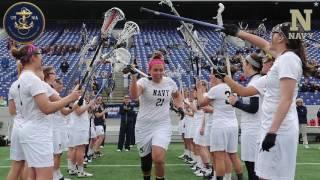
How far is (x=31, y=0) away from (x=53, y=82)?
34.0 meters

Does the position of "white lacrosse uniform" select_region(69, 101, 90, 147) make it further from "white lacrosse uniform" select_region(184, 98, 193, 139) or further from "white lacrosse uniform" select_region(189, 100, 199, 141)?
"white lacrosse uniform" select_region(184, 98, 193, 139)

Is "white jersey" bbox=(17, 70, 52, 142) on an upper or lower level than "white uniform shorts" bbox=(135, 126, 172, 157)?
upper

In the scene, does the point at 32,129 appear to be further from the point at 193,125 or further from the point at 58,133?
the point at 193,125

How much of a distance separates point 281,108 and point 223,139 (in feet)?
13.8

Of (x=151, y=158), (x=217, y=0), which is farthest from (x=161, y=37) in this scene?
(x=151, y=158)

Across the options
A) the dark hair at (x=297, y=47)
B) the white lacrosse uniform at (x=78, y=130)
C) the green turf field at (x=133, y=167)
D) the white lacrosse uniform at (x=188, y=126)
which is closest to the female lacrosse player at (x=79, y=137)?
the white lacrosse uniform at (x=78, y=130)

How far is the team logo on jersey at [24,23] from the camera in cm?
1311

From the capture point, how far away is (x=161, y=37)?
1657 inches

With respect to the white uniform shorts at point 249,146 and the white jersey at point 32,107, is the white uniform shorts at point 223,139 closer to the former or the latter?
the white uniform shorts at point 249,146

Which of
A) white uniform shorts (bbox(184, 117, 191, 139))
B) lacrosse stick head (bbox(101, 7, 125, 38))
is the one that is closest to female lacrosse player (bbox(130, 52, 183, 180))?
lacrosse stick head (bbox(101, 7, 125, 38))

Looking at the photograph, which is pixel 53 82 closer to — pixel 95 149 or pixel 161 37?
pixel 95 149

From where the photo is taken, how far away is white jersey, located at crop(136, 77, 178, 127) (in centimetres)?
878

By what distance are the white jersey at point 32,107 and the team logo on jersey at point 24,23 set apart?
697cm

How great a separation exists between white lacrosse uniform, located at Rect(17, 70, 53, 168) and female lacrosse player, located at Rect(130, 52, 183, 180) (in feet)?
8.72
